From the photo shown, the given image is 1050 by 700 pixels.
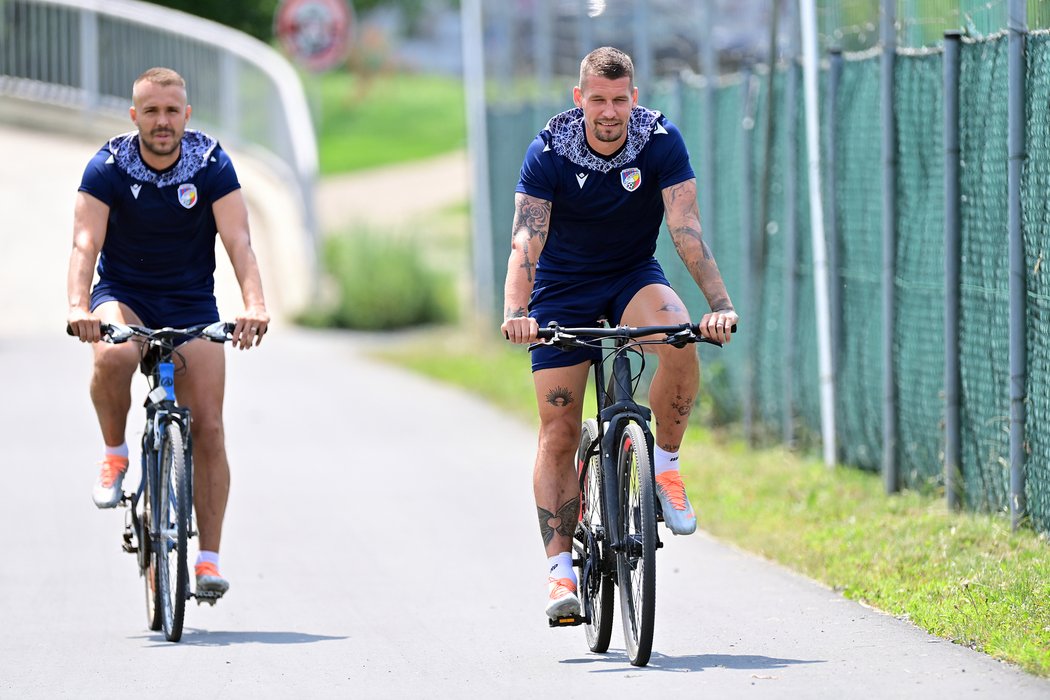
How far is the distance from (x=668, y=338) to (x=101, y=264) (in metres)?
2.56

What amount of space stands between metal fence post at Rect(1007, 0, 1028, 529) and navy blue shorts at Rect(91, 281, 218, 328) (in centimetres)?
338

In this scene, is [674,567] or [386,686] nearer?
[386,686]

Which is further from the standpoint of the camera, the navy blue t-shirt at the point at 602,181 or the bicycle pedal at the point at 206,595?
the bicycle pedal at the point at 206,595

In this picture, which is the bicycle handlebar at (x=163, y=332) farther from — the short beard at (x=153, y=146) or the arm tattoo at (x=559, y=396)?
the arm tattoo at (x=559, y=396)

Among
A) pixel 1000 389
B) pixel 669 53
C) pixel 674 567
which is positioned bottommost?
pixel 674 567

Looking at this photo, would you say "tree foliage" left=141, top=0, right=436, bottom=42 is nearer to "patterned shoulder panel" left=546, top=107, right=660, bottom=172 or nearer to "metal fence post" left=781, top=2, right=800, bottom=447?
"metal fence post" left=781, top=2, right=800, bottom=447

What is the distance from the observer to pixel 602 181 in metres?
6.93

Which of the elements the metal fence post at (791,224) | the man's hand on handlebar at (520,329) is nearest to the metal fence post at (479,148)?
the metal fence post at (791,224)

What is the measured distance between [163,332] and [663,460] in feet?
6.33

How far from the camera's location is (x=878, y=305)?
10742mm

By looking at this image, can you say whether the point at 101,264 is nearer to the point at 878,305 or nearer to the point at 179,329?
the point at 179,329

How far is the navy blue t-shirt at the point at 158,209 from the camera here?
7.73 meters

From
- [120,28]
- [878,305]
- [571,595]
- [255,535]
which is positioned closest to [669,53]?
[878,305]

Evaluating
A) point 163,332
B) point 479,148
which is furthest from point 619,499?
point 479,148
